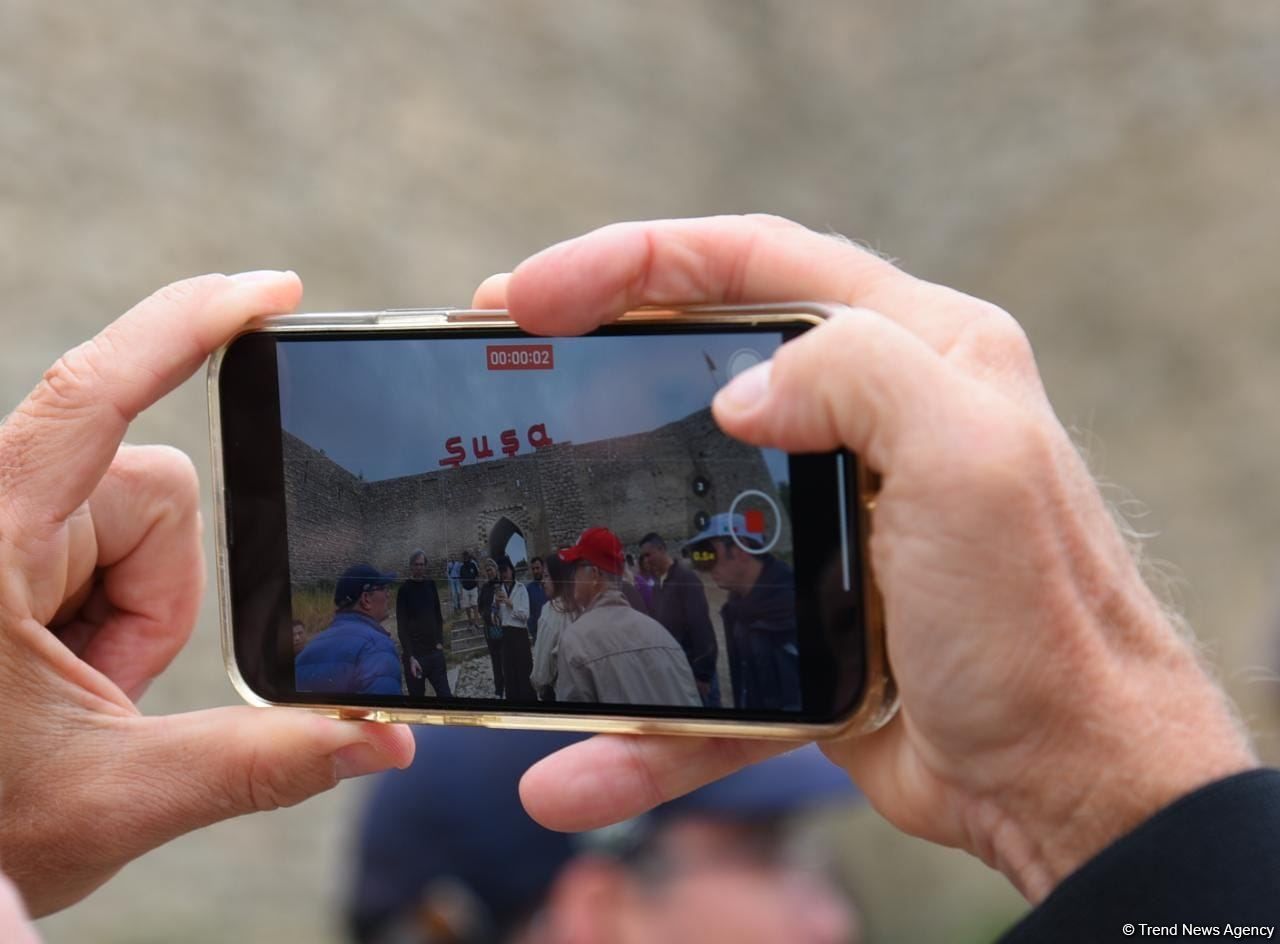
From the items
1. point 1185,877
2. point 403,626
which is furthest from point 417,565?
point 1185,877

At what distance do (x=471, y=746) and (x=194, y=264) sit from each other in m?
4.54

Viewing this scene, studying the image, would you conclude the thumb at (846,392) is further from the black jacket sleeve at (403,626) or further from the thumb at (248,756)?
the thumb at (248,756)

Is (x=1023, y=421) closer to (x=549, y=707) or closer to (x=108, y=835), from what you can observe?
(x=549, y=707)

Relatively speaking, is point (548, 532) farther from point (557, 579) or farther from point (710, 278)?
point (710, 278)

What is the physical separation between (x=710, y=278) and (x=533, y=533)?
390 millimetres

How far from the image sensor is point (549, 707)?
1491mm

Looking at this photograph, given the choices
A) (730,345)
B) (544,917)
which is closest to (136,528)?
(730,345)

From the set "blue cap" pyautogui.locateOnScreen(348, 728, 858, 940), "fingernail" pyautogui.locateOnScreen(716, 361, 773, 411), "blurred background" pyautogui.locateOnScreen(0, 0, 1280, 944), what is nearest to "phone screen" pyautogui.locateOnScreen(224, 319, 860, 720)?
"fingernail" pyautogui.locateOnScreen(716, 361, 773, 411)

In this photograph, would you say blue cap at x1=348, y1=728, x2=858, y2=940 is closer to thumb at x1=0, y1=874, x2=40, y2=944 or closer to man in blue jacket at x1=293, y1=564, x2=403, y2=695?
man in blue jacket at x1=293, y1=564, x2=403, y2=695

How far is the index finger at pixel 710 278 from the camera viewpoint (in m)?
1.41

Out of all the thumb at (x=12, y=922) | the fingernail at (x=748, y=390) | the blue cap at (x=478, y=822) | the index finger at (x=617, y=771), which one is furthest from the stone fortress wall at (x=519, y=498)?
the blue cap at (x=478, y=822)

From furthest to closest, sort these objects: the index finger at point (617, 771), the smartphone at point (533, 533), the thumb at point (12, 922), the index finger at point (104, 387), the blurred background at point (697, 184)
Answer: the blurred background at point (697, 184), the index finger at point (617, 771), the index finger at point (104, 387), the smartphone at point (533, 533), the thumb at point (12, 922)

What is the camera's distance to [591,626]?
1.47 m

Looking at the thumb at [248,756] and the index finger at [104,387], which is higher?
the index finger at [104,387]
